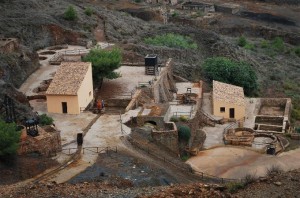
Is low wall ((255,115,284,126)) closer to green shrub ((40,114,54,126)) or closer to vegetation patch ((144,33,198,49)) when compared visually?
green shrub ((40,114,54,126))

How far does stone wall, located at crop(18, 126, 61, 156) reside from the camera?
33906mm

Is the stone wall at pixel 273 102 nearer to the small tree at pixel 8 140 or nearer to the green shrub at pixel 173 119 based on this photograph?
the green shrub at pixel 173 119

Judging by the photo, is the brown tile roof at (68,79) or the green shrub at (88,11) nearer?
the brown tile roof at (68,79)

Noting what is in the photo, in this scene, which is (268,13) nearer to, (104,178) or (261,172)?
(261,172)

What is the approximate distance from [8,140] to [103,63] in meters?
18.8

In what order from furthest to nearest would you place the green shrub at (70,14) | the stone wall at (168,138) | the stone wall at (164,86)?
the green shrub at (70,14) → the stone wall at (164,86) → the stone wall at (168,138)

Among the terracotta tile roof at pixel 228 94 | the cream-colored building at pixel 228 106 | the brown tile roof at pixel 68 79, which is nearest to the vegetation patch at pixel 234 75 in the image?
the terracotta tile roof at pixel 228 94

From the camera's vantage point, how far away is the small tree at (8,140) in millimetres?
31375

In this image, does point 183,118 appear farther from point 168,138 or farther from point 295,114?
point 295,114

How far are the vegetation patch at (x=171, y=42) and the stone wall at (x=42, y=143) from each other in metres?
36.7

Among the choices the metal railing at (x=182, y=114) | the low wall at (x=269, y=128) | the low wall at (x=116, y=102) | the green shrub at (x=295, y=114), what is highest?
the low wall at (x=116, y=102)

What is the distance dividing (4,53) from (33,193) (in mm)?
27541

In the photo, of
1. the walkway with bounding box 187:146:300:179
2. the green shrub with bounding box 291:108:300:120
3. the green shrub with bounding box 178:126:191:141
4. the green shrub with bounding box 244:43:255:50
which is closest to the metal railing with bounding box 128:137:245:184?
the walkway with bounding box 187:146:300:179

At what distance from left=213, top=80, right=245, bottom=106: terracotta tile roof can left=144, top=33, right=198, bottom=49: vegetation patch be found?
1859 cm
